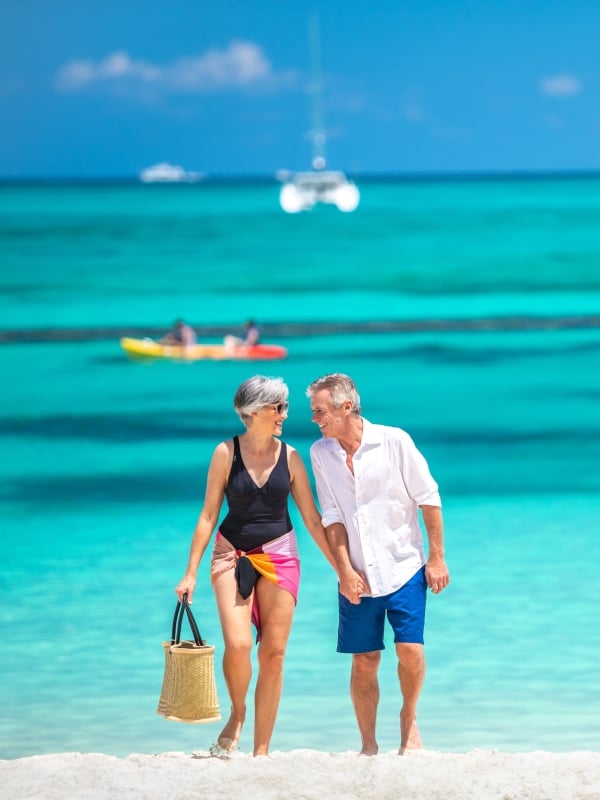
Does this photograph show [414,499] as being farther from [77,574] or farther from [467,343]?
[467,343]

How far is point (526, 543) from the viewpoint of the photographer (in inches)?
433

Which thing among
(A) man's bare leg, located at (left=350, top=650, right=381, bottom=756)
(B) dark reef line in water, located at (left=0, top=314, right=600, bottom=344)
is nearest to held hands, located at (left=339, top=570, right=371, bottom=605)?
(A) man's bare leg, located at (left=350, top=650, right=381, bottom=756)

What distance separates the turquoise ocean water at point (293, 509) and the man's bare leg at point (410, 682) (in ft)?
3.85

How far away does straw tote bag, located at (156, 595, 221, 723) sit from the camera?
5.03 meters

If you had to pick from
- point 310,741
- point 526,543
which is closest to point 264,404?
point 310,741

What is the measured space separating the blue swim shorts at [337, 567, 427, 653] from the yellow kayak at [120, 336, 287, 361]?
21484 millimetres

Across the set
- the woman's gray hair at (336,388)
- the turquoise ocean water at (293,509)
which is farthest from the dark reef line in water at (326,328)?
the woman's gray hair at (336,388)

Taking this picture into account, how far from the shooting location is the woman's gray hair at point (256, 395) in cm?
501

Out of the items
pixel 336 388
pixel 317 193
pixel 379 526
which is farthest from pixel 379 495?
pixel 317 193

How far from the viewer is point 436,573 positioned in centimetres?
512

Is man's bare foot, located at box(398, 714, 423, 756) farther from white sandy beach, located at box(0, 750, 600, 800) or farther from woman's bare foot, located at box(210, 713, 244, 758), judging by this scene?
woman's bare foot, located at box(210, 713, 244, 758)

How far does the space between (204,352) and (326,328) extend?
22.9ft

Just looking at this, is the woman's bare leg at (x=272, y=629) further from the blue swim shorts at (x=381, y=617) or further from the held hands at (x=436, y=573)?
the held hands at (x=436, y=573)

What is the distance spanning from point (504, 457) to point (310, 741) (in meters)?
9.48
